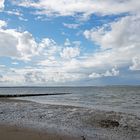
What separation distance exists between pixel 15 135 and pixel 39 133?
167 centimetres

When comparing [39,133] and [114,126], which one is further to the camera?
[114,126]

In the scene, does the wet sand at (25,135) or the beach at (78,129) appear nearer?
the wet sand at (25,135)

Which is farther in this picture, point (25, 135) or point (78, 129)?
point (78, 129)

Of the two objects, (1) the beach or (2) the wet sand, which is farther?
(1) the beach

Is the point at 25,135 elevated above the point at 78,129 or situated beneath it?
elevated above

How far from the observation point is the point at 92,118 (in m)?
24.0

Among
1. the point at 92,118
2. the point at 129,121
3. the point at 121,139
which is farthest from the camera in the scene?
the point at 92,118

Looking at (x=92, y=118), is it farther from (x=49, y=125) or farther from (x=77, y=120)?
(x=49, y=125)

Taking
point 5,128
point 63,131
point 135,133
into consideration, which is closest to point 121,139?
point 135,133

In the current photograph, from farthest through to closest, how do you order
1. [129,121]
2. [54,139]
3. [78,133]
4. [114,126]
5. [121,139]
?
[129,121]
[114,126]
[78,133]
[121,139]
[54,139]

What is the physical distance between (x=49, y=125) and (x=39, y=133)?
365 centimetres

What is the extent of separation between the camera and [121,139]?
637 inches

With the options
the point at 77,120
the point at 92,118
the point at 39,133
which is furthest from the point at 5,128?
the point at 92,118

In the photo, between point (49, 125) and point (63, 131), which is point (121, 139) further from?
point (49, 125)
